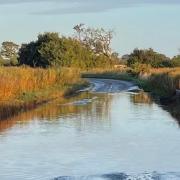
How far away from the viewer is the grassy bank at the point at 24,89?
89.2 feet

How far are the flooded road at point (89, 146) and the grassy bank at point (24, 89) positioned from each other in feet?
4.60

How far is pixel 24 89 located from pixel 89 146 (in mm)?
17879

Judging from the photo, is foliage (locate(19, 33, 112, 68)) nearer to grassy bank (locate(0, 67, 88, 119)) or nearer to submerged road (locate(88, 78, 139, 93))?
submerged road (locate(88, 78, 139, 93))

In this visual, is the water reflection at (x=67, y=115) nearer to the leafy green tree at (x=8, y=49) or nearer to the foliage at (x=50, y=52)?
the foliage at (x=50, y=52)

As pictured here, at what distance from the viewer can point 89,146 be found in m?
16.2

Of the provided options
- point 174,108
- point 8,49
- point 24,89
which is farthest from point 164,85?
point 8,49

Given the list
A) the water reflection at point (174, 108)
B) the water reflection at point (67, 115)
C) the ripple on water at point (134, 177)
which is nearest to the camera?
the ripple on water at point (134, 177)

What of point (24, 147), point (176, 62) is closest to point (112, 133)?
point (24, 147)

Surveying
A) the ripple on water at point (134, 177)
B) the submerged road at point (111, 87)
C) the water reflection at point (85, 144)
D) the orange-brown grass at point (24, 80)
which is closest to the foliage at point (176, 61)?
the submerged road at point (111, 87)

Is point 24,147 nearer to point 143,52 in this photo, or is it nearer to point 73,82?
point 73,82

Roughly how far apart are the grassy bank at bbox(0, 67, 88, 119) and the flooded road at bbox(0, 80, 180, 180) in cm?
140

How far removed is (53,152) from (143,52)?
85.3m

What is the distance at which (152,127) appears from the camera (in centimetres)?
2083

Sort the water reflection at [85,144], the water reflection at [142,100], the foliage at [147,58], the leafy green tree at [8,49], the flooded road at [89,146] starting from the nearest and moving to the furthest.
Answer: the flooded road at [89,146] → the water reflection at [85,144] → the water reflection at [142,100] → the foliage at [147,58] → the leafy green tree at [8,49]
